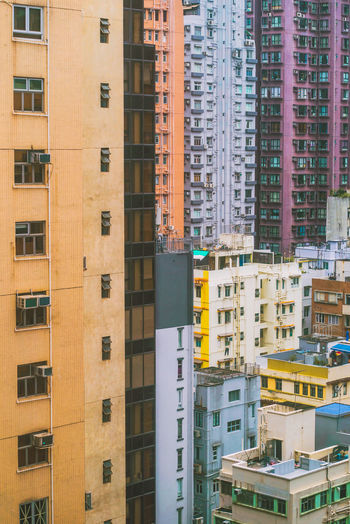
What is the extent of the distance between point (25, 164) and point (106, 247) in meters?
6.35

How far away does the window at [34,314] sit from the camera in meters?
39.3

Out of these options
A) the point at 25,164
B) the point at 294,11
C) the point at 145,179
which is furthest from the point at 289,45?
the point at 25,164

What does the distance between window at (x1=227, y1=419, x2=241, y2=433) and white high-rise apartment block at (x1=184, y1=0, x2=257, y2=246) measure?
1564 inches

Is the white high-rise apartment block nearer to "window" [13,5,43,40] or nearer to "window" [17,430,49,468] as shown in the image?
"window" [17,430,49,468]

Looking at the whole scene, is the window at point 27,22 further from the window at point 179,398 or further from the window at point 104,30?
the window at point 179,398

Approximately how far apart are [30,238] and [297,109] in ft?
296

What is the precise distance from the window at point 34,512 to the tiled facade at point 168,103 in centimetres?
5857

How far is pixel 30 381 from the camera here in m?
40.1

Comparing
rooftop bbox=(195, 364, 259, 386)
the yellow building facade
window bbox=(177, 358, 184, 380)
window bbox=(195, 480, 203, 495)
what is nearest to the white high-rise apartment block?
the yellow building facade

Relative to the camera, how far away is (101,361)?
4409 cm

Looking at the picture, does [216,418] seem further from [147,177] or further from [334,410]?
[147,177]

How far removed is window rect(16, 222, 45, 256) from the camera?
129 ft

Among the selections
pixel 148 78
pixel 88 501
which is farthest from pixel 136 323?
pixel 148 78

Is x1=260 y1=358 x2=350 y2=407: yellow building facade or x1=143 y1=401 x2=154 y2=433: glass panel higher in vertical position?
x1=143 y1=401 x2=154 y2=433: glass panel
